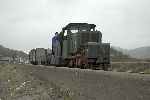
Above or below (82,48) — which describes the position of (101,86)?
below

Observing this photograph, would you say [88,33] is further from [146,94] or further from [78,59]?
[146,94]

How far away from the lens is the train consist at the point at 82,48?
1986 cm

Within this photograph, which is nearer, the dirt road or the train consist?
the dirt road

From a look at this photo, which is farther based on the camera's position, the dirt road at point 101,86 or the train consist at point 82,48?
the train consist at point 82,48

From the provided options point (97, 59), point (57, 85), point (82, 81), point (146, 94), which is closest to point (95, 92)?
point (82, 81)

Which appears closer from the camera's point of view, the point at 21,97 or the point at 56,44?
the point at 21,97

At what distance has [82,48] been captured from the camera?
21.1 meters

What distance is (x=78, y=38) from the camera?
71.2ft

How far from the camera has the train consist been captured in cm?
1986

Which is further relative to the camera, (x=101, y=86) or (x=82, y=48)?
(x=82, y=48)

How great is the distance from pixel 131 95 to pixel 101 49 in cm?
1503

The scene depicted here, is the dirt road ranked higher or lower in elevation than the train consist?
lower

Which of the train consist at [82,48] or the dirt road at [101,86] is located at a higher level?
the train consist at [82,48]

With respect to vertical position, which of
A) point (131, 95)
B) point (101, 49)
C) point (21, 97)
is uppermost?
point (101, 49)
